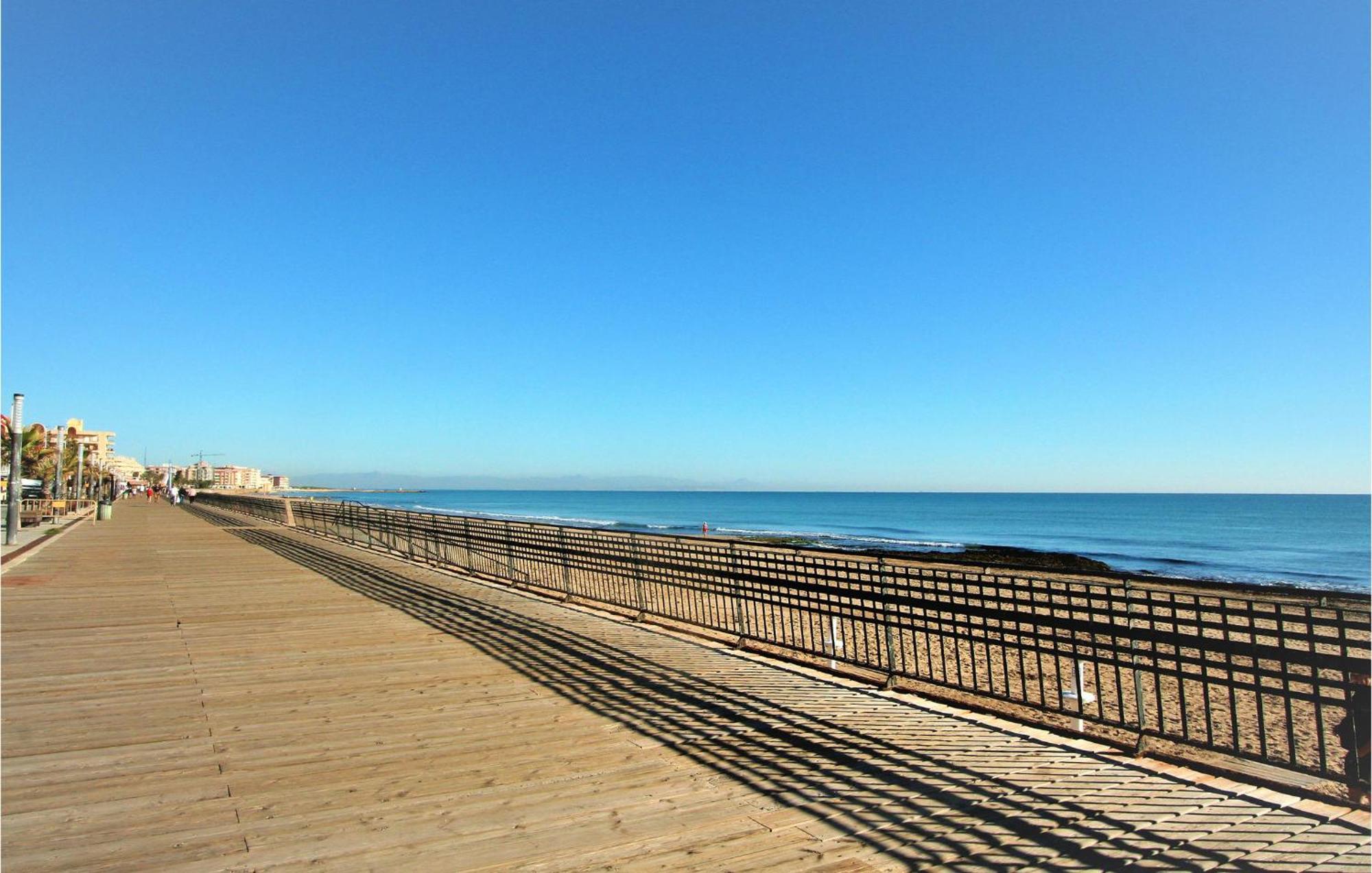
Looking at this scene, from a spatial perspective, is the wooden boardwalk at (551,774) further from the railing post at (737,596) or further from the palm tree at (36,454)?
the palm tree at (36,454)

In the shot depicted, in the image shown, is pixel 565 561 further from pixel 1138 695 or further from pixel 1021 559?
pixel 1021 559

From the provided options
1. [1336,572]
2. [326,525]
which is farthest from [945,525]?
[326,525]

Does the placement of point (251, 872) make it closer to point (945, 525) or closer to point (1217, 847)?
point (1217, 847)

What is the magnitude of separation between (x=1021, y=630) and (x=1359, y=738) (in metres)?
2.76

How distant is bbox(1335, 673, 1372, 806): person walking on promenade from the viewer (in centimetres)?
384

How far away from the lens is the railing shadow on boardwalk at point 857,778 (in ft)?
11.4

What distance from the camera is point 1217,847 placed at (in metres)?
3.50

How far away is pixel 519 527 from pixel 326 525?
14.9 m

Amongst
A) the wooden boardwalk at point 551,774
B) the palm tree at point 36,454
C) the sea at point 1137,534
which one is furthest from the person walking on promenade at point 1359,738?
the palm tree at point 36,454

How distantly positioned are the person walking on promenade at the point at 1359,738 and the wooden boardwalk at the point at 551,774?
0.14m

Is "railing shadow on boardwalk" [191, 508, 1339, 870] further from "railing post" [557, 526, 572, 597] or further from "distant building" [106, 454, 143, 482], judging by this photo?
"distant building" [106, 454, 143, 482]

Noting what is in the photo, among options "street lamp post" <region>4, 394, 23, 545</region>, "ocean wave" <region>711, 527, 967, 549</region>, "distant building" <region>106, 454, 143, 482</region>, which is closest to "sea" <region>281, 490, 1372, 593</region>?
"ocean wave" <region>711, 527, 967, 549</region>

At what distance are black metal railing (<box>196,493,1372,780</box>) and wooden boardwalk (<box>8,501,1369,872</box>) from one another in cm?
55

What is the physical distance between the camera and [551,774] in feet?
14.4
